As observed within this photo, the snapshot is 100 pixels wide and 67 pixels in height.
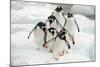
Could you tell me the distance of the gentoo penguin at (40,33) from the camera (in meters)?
2.37

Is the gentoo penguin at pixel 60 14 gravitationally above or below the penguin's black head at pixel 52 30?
above

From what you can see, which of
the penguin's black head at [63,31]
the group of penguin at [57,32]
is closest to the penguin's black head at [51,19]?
the group of penguin at [57,32]

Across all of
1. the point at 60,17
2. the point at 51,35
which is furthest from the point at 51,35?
the point at 60,17

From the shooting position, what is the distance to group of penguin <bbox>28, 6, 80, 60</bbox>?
2392 mm

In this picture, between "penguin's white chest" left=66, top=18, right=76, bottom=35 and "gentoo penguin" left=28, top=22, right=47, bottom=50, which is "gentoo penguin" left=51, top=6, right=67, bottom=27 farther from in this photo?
"gentoo penguin" left=28, top=22, right=47, bottom=50

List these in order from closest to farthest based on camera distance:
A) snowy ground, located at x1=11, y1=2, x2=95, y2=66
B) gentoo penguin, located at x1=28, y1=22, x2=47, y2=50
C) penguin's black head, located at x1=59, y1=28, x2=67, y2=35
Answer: snowy ground, located at x1=11, y1=2, x2=95, y2=66 < gentoo penguin, located at x1=28, y1=22, x2=47, y2=50 < penguin's black head, located at x1=59, y1=28, x2=67, y2=35

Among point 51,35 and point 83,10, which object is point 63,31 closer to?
point 51,35

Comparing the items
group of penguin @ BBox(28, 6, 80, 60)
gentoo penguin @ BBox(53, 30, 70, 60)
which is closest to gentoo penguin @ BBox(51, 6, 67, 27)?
group of penguin @ BBox(28, 6, 80, 60)

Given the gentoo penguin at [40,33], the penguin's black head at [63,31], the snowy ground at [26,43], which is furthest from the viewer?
the penguin's black head at [63,31]

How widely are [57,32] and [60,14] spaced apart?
23 centimetres

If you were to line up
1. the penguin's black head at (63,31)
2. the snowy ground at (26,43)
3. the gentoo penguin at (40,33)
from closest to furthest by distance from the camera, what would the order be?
the snowy ground at (26,43) → the gentoo penguin at (40,33) → the penguin's black head at (63,31)

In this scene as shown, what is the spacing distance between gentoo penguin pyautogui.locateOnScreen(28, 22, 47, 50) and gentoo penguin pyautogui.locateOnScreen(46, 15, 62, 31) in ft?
0.21

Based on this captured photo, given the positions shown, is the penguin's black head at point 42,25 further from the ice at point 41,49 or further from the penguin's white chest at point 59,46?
the penguin's white chest at point 59,46

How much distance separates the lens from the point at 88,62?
8.64 ft
